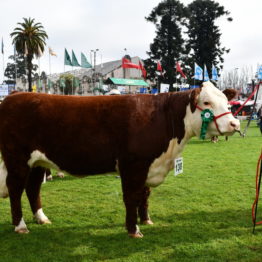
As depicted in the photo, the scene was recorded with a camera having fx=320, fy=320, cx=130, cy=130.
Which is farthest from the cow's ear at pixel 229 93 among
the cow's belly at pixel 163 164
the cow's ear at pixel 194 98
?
→ the cow's belly at pixel 163 164

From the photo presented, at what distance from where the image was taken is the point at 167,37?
4356 cm

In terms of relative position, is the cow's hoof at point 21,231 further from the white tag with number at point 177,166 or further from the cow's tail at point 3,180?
the white tag with number at point 177,166

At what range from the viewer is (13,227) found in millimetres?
4496

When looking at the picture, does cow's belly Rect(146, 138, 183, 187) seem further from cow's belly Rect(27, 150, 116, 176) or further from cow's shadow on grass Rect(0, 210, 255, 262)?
cow's shadow on grass Rect(0, 210, 255, 262)

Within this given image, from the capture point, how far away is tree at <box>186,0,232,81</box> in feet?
151

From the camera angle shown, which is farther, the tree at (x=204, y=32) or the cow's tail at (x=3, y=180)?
the tree at (x=204, y=32)

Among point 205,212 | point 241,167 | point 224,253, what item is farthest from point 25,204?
point 241,167

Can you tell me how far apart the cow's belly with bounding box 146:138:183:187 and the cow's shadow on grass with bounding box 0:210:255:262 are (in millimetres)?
756

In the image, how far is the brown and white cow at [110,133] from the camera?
3842 mm

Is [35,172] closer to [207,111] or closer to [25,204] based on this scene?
[25,204]

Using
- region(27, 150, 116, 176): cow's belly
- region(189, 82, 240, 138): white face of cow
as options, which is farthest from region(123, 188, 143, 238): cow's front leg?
region(189, 82, 240, 138): white face of cow

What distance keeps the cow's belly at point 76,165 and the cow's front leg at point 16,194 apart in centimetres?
25

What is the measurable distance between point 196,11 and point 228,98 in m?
46.7

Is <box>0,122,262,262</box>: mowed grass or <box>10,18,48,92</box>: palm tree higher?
<box>10,18,48,92</box>: palm tree
